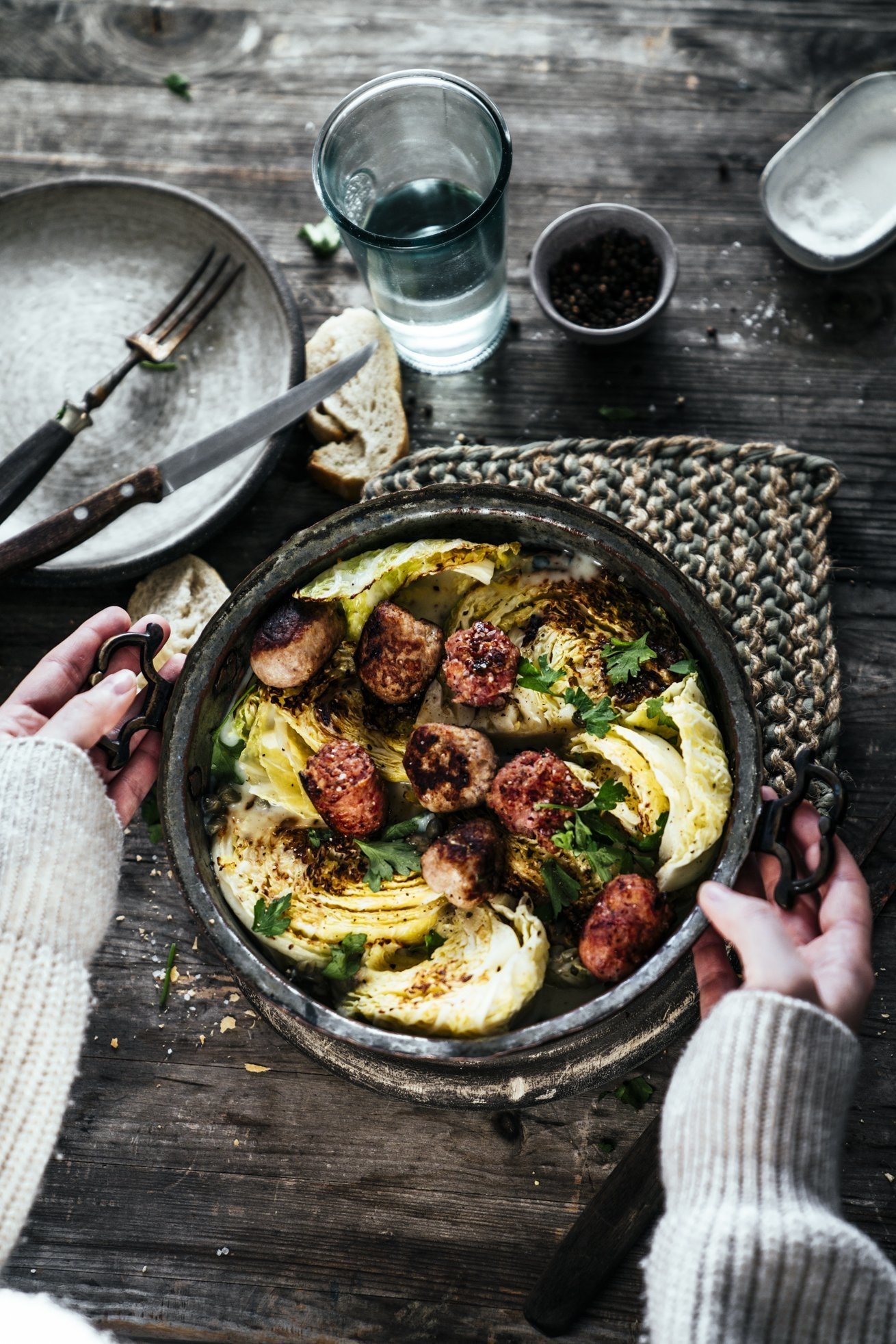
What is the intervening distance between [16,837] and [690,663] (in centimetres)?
152

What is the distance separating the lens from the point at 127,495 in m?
2.58

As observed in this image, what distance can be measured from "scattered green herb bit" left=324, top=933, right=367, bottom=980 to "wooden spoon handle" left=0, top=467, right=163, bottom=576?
1.24 meters

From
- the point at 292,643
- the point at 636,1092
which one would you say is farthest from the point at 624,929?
the point at 292,643

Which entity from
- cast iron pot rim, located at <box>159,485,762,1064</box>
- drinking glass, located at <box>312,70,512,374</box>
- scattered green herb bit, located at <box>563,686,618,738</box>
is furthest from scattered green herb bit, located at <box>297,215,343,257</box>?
scattered green herb bit, located at <box>563,686,618,738</box>

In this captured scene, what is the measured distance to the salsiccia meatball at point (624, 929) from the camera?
2.04 m

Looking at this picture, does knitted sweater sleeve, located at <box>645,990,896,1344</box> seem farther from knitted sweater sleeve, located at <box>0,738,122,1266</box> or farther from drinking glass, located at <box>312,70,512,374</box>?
drinking glass, located at <box>312,70,512,374</box>

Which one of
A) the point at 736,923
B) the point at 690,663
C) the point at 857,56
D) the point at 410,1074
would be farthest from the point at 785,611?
the point at 857,56

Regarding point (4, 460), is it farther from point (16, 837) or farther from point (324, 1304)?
point (324, 1304)

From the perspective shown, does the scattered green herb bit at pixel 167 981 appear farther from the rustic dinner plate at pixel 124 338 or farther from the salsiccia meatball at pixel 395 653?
the rustic dinner plate at pixel 124 338

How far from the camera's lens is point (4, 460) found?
9.06ft

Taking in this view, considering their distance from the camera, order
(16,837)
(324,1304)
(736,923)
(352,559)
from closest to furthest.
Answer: (736,923)
(16,837)
(352,559)
(324,1304)

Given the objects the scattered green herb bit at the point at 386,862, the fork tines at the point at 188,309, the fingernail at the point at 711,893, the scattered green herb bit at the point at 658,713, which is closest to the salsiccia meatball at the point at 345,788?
the scattered green herb bit at the point at 386,862

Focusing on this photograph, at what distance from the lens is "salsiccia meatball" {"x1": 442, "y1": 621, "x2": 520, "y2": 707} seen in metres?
2.28

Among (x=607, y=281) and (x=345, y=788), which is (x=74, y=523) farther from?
(x=607, y=281)
